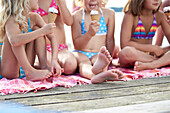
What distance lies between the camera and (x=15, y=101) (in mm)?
1767

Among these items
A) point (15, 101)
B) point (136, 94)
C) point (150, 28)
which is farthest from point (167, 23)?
point (15, 101)

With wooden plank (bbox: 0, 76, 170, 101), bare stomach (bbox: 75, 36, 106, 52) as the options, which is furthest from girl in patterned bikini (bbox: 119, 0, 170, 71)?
wooden plank (bbox: 0, 76, 170, 101)

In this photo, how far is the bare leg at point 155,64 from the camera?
9.37ft

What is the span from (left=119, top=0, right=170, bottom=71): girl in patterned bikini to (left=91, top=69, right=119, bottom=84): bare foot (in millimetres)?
761

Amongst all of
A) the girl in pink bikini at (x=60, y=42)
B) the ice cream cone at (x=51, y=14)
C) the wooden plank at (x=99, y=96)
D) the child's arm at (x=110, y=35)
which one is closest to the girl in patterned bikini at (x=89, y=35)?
the child's arm at (x=110, y=35)

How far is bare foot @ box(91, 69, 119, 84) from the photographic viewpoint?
2139 millimetres

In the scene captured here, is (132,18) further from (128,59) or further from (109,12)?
(128,59)

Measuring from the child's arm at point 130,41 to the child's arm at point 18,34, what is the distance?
1.08m

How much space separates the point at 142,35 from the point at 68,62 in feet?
3.52

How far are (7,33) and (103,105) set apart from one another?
3.85ft

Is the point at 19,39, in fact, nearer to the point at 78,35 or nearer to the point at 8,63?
the point at 8,63

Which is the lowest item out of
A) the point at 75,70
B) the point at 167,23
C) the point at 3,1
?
the point at 75,70

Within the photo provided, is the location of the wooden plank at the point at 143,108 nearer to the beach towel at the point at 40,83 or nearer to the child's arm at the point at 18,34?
the beach towel at the point at 40,83

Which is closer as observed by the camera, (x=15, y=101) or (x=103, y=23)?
(x=15, y=101)
